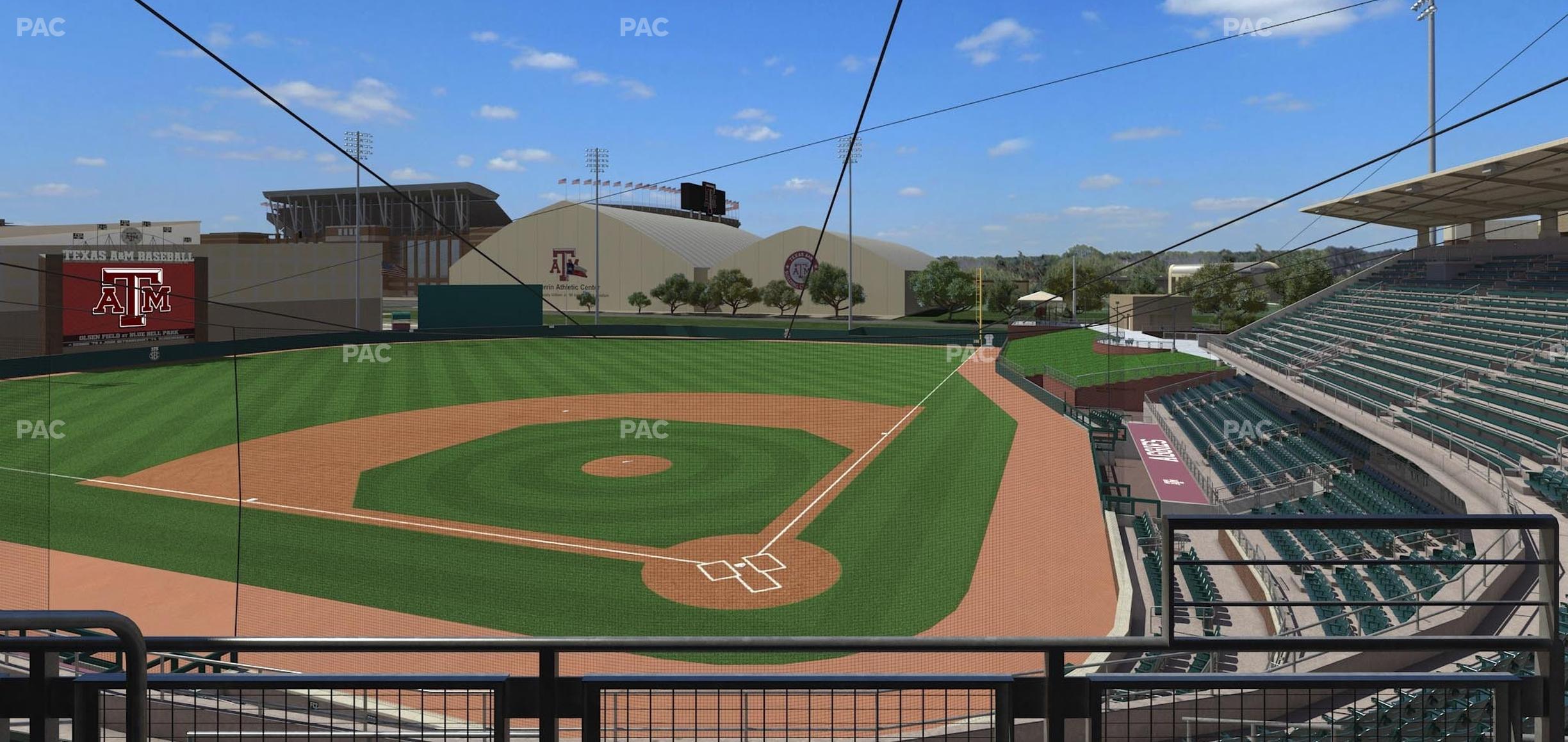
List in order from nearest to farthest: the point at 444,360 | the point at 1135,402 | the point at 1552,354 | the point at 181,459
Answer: the point at 1552,354
the point at 181,459
the point at 1135,402
the point at 444,360

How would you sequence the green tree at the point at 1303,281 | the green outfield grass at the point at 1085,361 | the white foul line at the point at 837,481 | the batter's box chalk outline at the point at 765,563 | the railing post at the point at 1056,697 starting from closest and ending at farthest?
1. the railing post at the point at 1056,697
2. the batter's box chalk outline at the point at 765,563
3. the white foul line at the point at 837,481
4. the green outfield grass at the point at 1085,361
5. the green tree at the point at 1303,281

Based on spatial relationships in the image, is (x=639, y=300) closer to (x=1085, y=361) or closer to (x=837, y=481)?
(x=1085, y=361)

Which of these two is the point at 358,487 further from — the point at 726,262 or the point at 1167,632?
the point at 726,262

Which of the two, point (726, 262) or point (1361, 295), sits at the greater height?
point (726, 262)

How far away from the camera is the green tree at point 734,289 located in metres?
74.9

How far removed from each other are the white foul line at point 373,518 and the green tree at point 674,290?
55.2 metres

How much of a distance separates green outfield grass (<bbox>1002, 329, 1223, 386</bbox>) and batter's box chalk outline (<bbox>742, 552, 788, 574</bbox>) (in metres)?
17.1

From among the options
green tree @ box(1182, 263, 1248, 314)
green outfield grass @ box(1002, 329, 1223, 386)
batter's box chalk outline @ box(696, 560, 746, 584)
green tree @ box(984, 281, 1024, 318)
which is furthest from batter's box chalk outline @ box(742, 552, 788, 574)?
green tree @ box(984, 281, 1024, 318)

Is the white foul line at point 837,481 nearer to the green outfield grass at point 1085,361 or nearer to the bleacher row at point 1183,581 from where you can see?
the green outfield grass at point 1085,361

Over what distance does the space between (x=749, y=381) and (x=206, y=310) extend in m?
23.5

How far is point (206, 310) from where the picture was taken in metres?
39.6

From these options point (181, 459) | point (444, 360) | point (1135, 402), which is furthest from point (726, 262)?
point (181, 459)

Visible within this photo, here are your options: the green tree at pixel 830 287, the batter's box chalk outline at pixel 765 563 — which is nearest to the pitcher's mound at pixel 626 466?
the batter's box chalk outline at pixel 765 563

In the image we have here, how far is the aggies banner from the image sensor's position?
107ft
